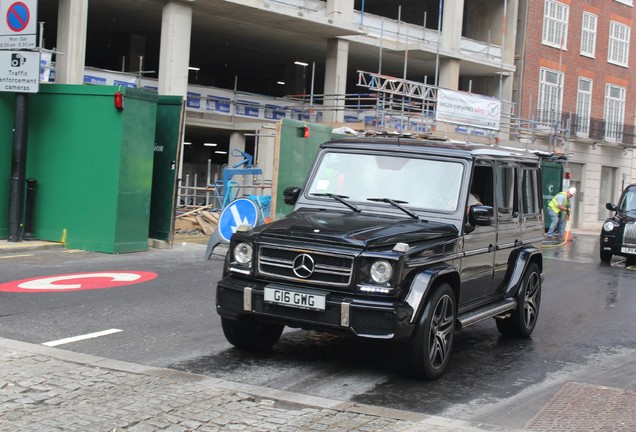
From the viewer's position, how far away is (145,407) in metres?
5.57

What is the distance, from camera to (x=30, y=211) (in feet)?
46.9

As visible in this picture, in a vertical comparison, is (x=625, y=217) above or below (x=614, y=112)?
below

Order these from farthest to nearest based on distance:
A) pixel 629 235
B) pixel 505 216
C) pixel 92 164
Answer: pixel 629 235, pixel 92 164, pixel 505 216

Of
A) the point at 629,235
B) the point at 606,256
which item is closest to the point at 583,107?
the point at 606,256

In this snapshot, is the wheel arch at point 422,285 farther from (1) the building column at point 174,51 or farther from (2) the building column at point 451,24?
(2) the building column at point 451,24

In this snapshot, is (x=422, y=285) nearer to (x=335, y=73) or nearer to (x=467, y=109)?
(x=467, y=109)

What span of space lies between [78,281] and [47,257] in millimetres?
2456

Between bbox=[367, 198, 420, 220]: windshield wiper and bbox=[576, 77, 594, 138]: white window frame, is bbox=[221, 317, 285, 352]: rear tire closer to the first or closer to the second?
bbox=[367, 198, 420, 220]: windshield wiper

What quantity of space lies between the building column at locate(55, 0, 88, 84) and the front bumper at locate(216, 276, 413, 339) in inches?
760

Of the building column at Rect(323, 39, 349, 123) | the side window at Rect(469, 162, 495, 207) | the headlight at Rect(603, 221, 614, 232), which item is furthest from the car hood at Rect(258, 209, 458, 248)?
the building column at Rect(323, 39, 349, 123)

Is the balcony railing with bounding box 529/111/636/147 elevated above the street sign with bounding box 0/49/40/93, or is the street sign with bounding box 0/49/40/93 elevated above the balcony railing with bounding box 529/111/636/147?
the balcony railing with bounding box 529/111/636/147

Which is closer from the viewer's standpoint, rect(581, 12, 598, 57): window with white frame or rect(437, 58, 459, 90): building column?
rect(437, 58, 459, 90): building column

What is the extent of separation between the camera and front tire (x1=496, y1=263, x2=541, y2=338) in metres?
8.80

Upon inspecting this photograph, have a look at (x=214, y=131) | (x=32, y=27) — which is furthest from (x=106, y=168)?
(x=214, y=131)
